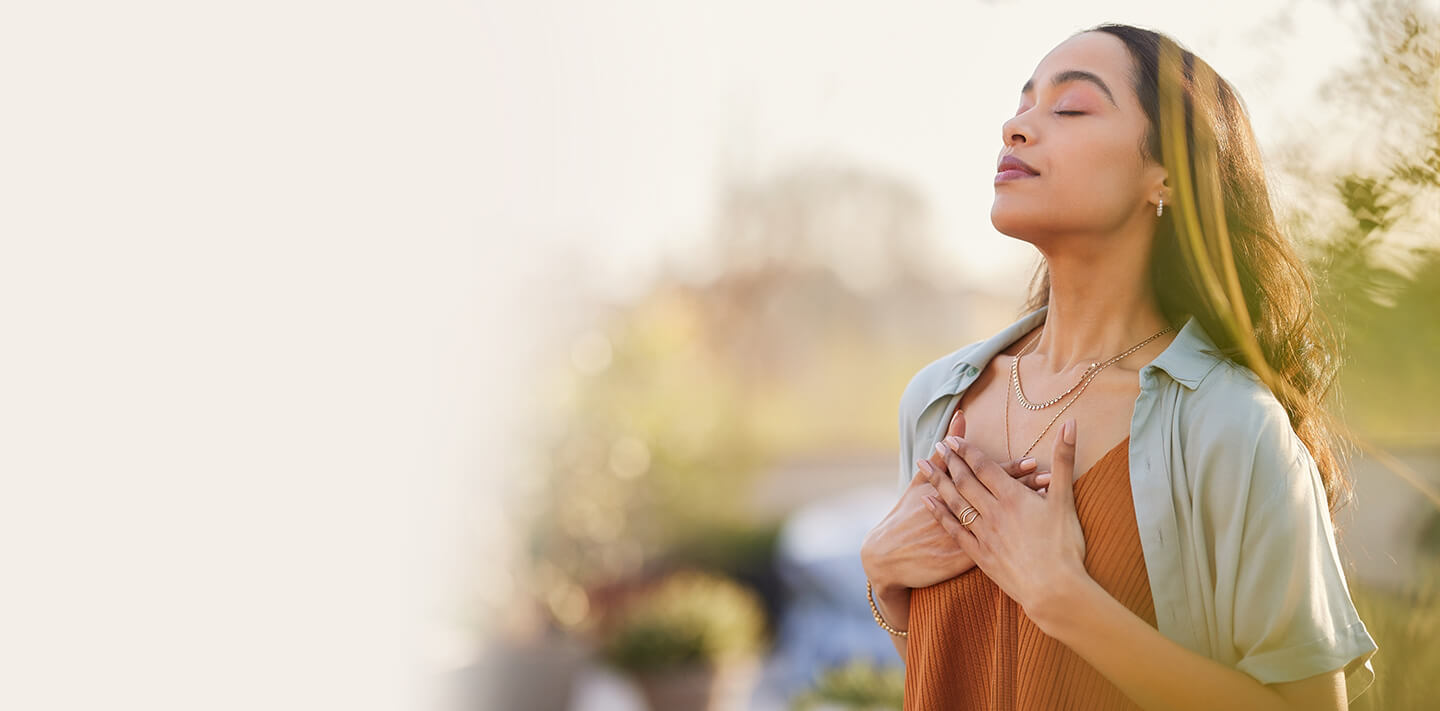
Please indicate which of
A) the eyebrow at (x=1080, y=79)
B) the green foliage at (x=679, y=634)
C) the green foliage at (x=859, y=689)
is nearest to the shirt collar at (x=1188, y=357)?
the eyebrow at (x=1080, y=79)

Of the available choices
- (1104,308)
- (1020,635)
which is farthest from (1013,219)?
(1020,635)

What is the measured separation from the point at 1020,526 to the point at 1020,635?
0.10 m

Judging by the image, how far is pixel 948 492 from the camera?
0.98 m

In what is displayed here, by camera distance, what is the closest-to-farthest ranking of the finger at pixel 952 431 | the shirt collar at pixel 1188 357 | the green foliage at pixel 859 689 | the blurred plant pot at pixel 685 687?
the shirt collar at pixel 1188 357, the finger at pixel 952 431, the green foliage at pixel 859 689, the blurred plant pot at pixel 685 687

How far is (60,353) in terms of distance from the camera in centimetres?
221

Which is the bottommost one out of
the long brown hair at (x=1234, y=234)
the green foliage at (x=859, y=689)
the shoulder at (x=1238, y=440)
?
the green foliage at (x=859, y=689)

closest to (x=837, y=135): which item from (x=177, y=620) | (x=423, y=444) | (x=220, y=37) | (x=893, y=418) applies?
(x=893, y=418)

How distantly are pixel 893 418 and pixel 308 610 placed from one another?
17.5 feet

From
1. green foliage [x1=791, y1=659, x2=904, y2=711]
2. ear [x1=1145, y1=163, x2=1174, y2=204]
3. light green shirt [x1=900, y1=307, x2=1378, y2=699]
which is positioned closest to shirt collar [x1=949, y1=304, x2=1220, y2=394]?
light green shirt [x1=900, y1=307, x2=1378, y2=699]

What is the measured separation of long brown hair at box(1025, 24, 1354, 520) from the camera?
3.12 ft

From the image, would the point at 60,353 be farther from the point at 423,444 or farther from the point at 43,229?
the point at 423,444

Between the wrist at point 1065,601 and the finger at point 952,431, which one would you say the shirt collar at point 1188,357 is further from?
the wrist at point 1065,601

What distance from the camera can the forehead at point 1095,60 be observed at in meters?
0.96

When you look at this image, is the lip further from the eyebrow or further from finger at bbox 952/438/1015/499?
finger at bbox 952/438/1015/499
